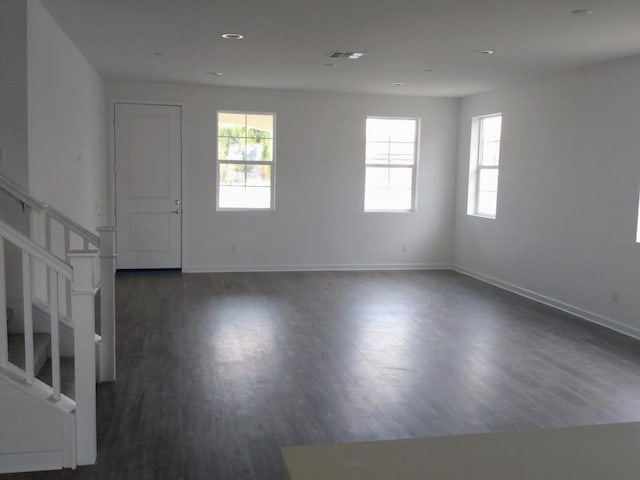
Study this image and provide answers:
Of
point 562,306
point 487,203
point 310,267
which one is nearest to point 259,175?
point 310,267

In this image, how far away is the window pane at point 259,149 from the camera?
862 centimetres

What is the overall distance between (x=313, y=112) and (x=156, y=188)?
2.43 meters

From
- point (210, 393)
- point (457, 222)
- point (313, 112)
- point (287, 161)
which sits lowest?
point (210, 393)

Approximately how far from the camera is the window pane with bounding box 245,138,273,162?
862cm

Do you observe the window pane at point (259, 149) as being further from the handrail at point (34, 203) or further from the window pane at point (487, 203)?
the handrail at point (34, 203)

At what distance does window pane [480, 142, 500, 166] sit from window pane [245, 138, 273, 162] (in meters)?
3.01

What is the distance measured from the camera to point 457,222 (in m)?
9.17

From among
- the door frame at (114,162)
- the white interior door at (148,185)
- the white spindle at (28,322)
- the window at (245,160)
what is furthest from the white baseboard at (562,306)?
the white spindle at (28,322)

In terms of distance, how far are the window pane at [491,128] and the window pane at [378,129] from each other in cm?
140

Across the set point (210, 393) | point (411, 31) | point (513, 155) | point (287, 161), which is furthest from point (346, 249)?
point (210, 393)

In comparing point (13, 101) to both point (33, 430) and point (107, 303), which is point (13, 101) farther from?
point (33, 430)

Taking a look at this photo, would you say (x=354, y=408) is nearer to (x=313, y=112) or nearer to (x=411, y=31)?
(x=411, y=31)

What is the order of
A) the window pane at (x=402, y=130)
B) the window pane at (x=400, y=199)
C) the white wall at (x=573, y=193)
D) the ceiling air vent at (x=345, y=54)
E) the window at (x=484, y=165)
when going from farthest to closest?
the window pane at (x=400, y=199)
the window pane at (x=402, y=130)
the window at (x=484, y=165)
the ceiling air vent at (x=345, y=54)
the white wall at (x=573, y=193)

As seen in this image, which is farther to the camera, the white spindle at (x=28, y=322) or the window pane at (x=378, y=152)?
the window pane at (x=378, y=152)
